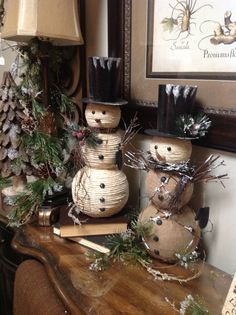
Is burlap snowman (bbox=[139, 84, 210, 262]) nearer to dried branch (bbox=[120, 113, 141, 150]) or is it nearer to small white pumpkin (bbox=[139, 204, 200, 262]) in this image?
small white pumpkin (bbox=[139, 204, 200, 262])

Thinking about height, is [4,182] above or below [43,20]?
below

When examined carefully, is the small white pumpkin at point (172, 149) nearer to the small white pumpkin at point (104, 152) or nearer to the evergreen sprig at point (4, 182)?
the small white pumpkin at point (104, 152)

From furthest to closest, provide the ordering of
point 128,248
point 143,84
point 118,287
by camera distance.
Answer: point 143,84, point 128,248, point 118,287

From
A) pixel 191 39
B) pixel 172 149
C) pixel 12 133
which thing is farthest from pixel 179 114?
pixel 12 133

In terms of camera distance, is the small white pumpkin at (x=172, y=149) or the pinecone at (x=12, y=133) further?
the pinecone at (x=12, y=133)

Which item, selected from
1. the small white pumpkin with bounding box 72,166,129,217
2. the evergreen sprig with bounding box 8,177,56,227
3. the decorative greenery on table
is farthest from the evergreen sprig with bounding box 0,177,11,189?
the small white pumpkin with bounding box 72,166,129,217

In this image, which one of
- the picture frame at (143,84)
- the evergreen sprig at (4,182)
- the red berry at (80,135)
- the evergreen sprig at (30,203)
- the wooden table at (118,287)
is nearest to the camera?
the wooden table at (118,287)

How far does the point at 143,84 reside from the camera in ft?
2.76

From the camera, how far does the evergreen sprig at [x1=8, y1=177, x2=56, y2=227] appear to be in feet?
2.93

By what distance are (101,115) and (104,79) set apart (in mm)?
86

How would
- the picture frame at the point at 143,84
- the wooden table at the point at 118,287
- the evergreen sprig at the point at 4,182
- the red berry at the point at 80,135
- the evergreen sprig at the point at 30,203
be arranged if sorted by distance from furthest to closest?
the evergreen sprig at the point at 4,182 < the evergreen sprig at the point at 30,203 < the red berry at the point at 80,135 < the picture frame at the point at 143,84 < the wooden table at the point at 118,287

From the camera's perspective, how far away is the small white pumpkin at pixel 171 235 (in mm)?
660

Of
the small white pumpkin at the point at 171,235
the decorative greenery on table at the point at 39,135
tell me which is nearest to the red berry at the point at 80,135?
the decorative greenery on table at the point at 39,135

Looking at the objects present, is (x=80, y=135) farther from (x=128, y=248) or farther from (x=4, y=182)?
(x=4, y=182)
